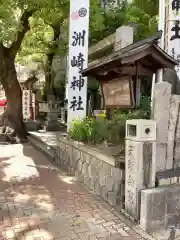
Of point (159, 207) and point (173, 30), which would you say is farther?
point (173, 30)

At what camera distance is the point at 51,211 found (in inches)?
193

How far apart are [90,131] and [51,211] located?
253 cm

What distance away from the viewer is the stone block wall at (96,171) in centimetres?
509

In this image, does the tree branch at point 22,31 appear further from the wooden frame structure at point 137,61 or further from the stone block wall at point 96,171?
the wooden frame structure at point 137,61

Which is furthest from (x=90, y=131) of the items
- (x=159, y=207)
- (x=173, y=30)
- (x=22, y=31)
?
(x=22, y=31)

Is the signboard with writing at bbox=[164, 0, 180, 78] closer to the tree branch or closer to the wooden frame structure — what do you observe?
the wooden frame structure

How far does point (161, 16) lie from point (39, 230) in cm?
759

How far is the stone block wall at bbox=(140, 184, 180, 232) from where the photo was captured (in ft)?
13.9

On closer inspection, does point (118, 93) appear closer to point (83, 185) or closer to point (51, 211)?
point (83, 185)

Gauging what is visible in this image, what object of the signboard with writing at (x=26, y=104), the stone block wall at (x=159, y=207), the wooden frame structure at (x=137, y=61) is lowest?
the stone block wall at (x=159, y=207)

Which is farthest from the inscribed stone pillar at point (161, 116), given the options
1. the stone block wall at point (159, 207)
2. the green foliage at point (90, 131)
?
the green foliage at point (90, 131)

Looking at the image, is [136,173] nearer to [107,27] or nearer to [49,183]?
[49,183]

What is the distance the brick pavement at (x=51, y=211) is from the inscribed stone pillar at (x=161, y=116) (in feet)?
4.71

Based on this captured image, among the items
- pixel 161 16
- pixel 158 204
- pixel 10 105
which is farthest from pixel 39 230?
pixel 10 105
